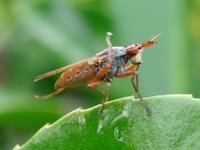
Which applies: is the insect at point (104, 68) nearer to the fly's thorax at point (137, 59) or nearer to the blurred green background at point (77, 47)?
the fly's thorax at point (137, 59)

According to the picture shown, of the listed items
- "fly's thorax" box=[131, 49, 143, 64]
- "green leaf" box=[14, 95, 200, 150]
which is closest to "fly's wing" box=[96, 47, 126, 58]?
"fly's thorax" box=[131, 49, 143, 64]

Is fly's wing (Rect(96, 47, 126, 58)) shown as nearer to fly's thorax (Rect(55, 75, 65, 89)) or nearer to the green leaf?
fly's thorax (Rect(55, 75, 65, 89))

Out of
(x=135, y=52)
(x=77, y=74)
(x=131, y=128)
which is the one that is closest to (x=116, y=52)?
(x=135, y=52)

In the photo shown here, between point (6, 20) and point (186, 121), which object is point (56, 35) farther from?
point (186, 121)

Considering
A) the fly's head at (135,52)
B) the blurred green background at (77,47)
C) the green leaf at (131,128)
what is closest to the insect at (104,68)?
the fly's head at (135,52)

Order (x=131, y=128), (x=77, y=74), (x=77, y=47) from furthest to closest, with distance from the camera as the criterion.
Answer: (x=77, y=47) < (x=77, y=74) < (x=131, y=128)

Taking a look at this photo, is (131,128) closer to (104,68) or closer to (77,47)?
(104,68)
